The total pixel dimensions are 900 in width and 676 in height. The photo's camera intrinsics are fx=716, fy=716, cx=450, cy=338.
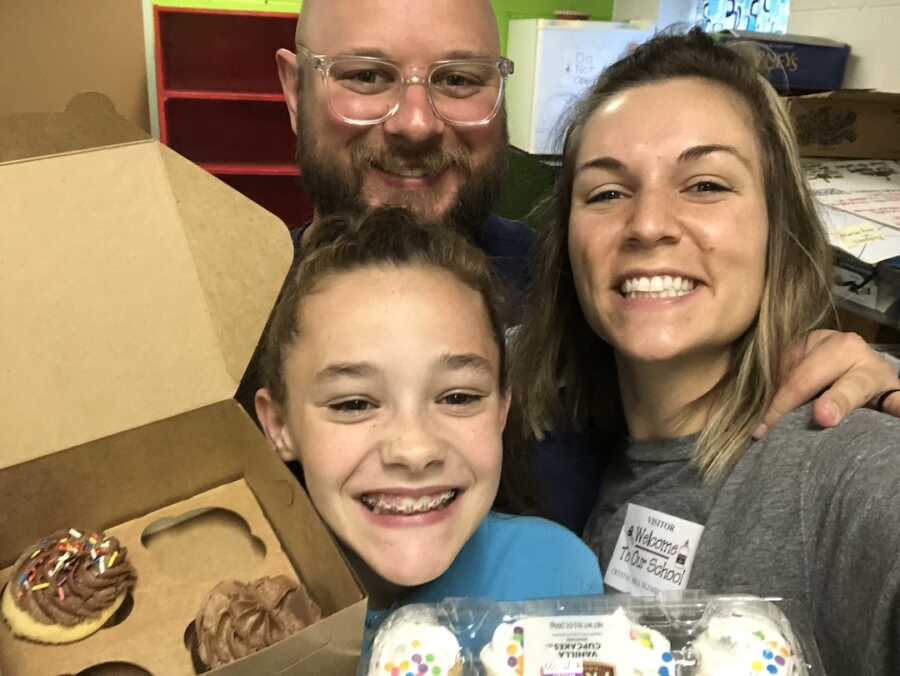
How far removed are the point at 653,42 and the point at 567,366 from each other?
2.24 feet

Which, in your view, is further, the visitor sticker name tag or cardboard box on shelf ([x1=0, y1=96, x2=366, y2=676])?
the visitor sticker name tag

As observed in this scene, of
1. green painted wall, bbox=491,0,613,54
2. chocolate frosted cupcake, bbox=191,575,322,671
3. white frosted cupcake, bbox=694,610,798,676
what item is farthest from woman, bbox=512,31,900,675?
green painted wall, bbox=491,0,613,54

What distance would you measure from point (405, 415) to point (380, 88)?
1070 mm

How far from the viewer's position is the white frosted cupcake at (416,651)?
0.75 metres

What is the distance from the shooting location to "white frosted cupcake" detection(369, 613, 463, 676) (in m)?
0.75

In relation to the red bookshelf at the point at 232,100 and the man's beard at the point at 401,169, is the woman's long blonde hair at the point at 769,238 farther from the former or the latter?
the red bookshelf at the point at 232,100

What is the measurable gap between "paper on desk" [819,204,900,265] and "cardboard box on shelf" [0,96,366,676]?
145 centimetres

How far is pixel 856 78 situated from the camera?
2.55m

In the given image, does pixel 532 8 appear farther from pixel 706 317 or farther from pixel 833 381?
pixel 833 381

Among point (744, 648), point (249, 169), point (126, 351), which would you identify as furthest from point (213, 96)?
point (744, 648)

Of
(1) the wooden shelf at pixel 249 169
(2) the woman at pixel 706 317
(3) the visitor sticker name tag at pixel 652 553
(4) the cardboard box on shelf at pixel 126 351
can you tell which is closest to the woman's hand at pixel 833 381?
(2) the woman at pixel 706 317

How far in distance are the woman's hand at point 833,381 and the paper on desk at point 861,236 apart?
0.67 meters

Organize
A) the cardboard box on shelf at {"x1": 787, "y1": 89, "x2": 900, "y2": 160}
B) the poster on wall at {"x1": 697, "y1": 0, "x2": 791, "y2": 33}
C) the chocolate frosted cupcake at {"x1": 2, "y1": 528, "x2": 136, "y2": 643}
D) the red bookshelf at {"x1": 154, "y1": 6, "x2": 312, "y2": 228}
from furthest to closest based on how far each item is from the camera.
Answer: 1. the red bookshelf at {"x1": 154, "y1": 6, "x2": 312, "y2": 228}
2. the poster on wall at {"x1": 697, "y1": 0, "x2": 791, "y2": 33}
3. the cardboard box on shelf at {"x1": 787, "y1": 89, "x2": 900, "y2": 160}
4. the chocolate frosted cupcake at {"x1": 2, "y1": 528, "x2": 136, "y2": 643}

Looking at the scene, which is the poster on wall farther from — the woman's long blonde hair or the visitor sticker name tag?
the visitor sticker name tag
